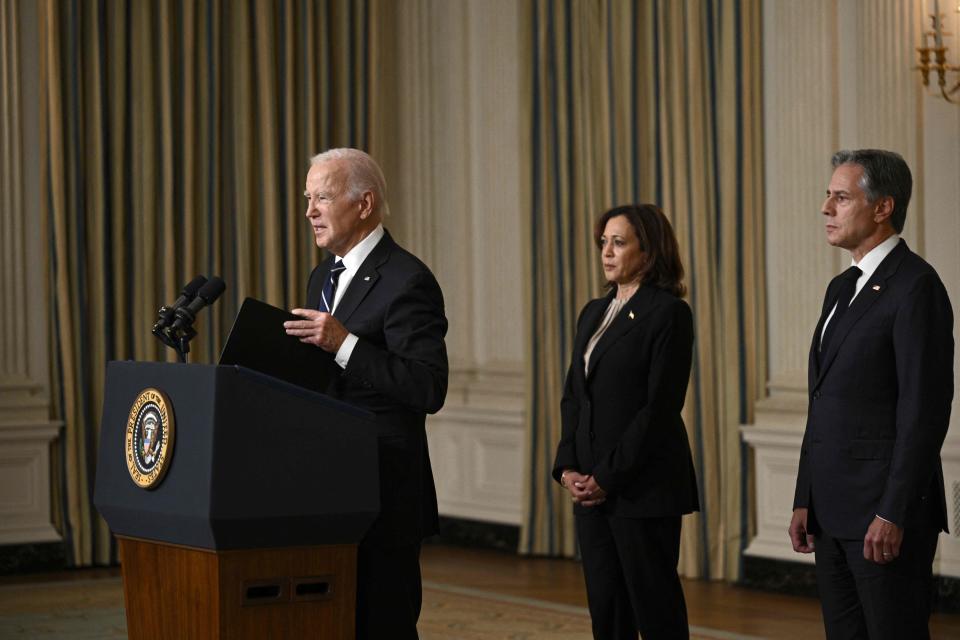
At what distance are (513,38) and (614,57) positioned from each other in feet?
2.77

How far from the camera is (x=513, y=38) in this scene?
301 inches

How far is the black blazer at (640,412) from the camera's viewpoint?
394 centimetres

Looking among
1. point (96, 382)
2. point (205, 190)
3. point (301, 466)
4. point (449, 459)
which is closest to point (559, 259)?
point (449, 459)

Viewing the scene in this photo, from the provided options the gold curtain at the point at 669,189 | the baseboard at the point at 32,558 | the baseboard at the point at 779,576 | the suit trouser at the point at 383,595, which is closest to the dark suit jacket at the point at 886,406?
the suit trouser at the point at 383,595

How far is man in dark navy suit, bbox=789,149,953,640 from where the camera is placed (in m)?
3.08

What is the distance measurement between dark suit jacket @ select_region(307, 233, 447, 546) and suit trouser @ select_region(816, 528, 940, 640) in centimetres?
96

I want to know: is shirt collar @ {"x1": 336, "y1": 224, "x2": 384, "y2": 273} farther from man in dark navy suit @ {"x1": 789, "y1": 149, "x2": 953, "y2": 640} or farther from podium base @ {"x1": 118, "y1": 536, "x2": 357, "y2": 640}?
man in dark navy suit @ {"x1": 789, "y1": 149, "x2": 953, "y2": 640}

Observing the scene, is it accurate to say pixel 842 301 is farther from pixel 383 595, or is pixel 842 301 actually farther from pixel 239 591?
pixel 239 591

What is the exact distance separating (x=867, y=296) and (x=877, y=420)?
0.29m

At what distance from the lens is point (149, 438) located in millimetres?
2857

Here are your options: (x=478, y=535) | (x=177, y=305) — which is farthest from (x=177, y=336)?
(x=478, y=535)

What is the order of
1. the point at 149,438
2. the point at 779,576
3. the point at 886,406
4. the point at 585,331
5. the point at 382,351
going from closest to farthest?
the point at 149,438 < the point at 382,351 < the point at 886,406 < the point at 585,331 < the point at 779,576

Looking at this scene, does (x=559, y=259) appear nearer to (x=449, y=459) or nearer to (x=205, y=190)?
(x=449, y=459)

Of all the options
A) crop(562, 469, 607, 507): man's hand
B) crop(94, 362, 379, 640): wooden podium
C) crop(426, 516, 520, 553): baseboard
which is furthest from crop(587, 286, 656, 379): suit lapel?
crop(426, 516, 520, 553): baseboard
